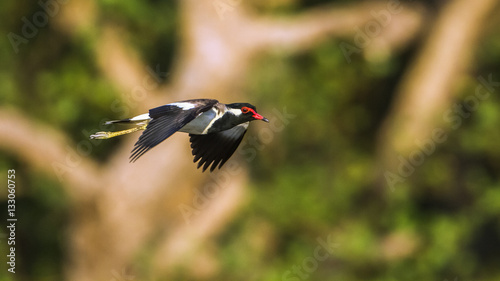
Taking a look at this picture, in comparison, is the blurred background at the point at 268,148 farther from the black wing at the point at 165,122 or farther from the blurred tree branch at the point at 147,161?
the black wing at the point at 165,122

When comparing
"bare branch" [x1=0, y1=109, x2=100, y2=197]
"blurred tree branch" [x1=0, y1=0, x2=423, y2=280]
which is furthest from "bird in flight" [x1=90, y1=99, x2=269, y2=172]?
"bare branch" [x1=0, y1=109, x2=100, y2=197]

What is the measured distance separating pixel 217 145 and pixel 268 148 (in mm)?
7045

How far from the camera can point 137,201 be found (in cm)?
817

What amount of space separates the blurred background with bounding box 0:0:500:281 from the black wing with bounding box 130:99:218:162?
17.8 feet

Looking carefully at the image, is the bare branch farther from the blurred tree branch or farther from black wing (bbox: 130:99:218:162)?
black wing (bbox: 130:99:218:162)

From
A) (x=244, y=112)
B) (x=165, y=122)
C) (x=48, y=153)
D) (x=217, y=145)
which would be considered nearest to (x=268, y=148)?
(x=48, y=153)

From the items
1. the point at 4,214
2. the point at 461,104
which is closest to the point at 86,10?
the point at 4,214

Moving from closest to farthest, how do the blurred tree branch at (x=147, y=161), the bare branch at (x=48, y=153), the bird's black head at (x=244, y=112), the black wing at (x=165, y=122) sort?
the black wing at (x=165, y=122) < the bird's black head at (x=244, y=112) < the blurred tree branch at (x=147, y=161) < the bare branch at (x=48, y=153)

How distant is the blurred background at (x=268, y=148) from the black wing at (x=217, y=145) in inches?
193

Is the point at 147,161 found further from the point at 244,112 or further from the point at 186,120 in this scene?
the point at 186,120

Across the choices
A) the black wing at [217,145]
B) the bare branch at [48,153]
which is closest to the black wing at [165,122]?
the black wing at [217,145]

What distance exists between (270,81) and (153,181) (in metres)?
1.71

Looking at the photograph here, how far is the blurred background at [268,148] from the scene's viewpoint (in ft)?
27.4

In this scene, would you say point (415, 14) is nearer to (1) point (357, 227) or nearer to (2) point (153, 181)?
(1) point (357, 227)
